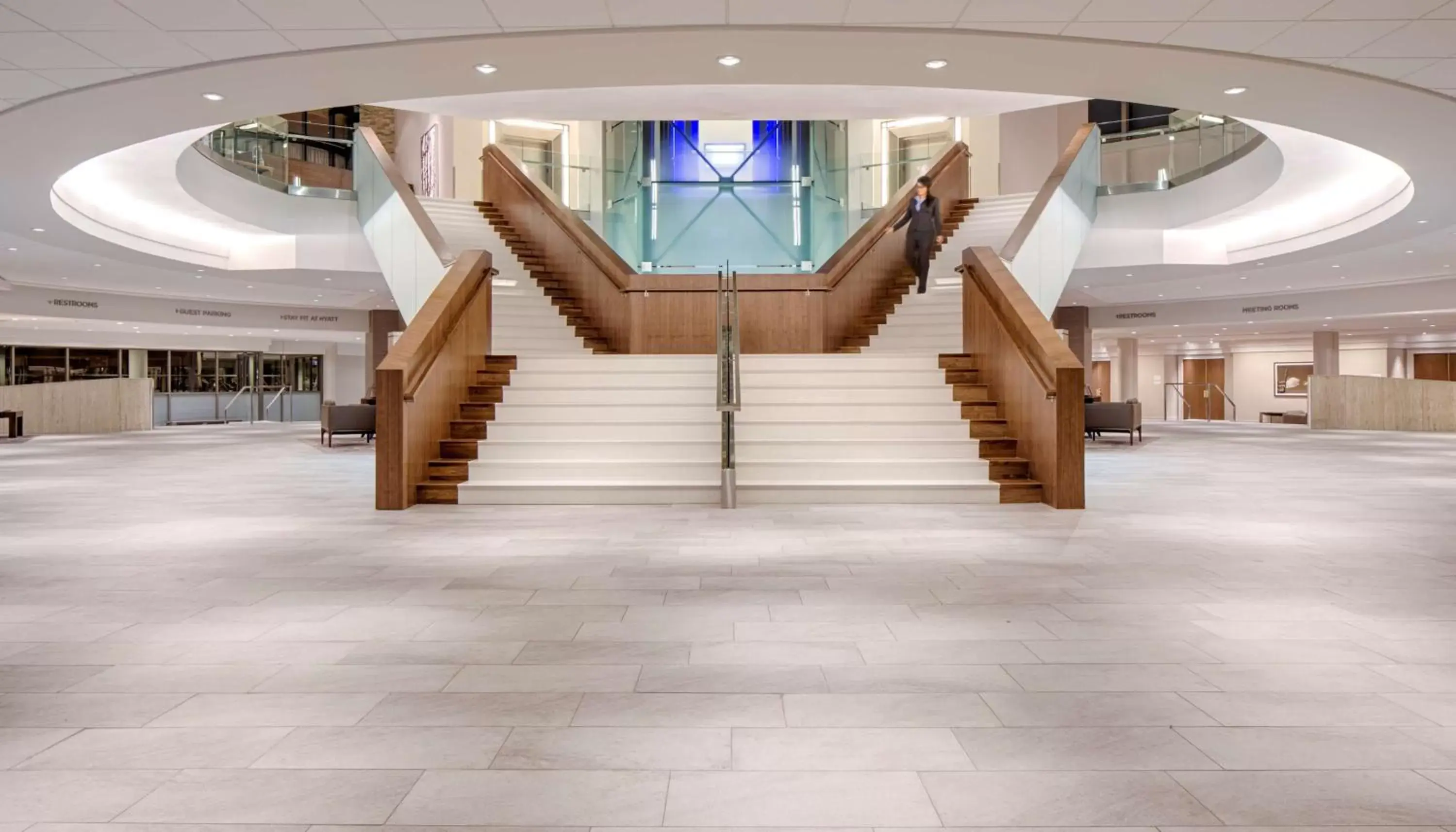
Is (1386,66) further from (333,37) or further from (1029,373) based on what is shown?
(333,37)

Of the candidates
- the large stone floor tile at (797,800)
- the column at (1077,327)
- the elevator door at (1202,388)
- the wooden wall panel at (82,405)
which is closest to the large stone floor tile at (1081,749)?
the large stone floor tile at (797,800)

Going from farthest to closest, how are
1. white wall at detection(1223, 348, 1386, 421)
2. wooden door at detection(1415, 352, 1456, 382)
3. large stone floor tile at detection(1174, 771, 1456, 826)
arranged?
white wall at detection(1223, 348, 1386, 421) < wooden door at detection(1415, 352, 1456, 382) < large stone floor tile at detection(1174, 771, 1456, 826)

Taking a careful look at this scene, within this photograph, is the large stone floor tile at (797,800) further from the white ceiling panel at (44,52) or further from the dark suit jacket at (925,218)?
the dark suit jacket at (925,218)

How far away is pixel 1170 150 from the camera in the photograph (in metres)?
18.1

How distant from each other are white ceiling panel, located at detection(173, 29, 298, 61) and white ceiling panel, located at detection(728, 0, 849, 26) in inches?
115

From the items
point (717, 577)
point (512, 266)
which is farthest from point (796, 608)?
point (512, 266)

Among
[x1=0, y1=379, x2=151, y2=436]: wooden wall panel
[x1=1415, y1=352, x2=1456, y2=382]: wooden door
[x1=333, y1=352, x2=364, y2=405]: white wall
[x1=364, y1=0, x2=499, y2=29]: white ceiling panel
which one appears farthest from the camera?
[x1=333, y1=352, x2=364, y2=405]: white wall

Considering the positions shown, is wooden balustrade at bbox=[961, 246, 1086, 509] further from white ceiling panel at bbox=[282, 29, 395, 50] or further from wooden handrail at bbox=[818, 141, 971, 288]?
white ceiling panel at bbox=[282, 29, 395, 50]

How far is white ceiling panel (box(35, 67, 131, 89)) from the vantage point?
646cm

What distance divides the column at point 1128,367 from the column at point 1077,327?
633 centimetres

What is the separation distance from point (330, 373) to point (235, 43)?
→ 29.7 meters

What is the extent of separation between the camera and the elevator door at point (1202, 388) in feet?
119

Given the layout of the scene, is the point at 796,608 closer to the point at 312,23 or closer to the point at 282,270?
the point at 312,23

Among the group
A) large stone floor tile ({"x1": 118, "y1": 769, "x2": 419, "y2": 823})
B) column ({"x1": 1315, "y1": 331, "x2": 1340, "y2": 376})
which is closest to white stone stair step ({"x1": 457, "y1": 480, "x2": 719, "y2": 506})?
large stone floor tile ({"x1": 118, "y1": 769, "x2": 419, "y2": 823})
